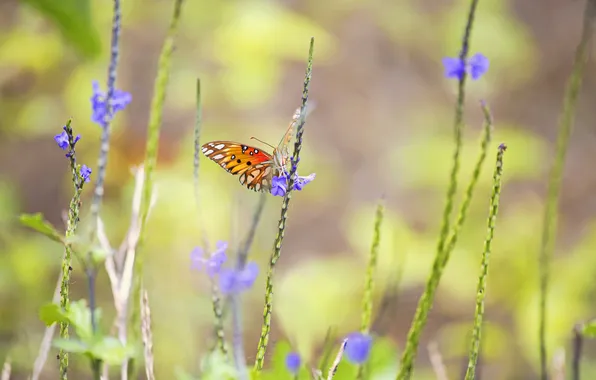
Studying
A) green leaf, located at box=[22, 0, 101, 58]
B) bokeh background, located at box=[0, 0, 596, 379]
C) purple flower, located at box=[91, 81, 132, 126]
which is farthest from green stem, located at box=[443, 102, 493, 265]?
bokeh background, located at box=[0, 0, 596, 379]

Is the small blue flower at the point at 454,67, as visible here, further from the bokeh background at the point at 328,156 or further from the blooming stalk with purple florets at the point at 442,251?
the bokeh background at the point at 328,156

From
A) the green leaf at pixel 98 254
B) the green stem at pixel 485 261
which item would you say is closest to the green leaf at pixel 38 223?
the green leaf at pixel 98 254

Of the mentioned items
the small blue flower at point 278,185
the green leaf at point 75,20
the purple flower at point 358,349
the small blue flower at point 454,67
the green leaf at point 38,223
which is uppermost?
the green leaf at point 75,20

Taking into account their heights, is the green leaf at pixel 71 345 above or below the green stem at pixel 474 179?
below

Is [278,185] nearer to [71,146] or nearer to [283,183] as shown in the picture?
[283,183]

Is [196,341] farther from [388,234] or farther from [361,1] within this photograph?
[361,1]
